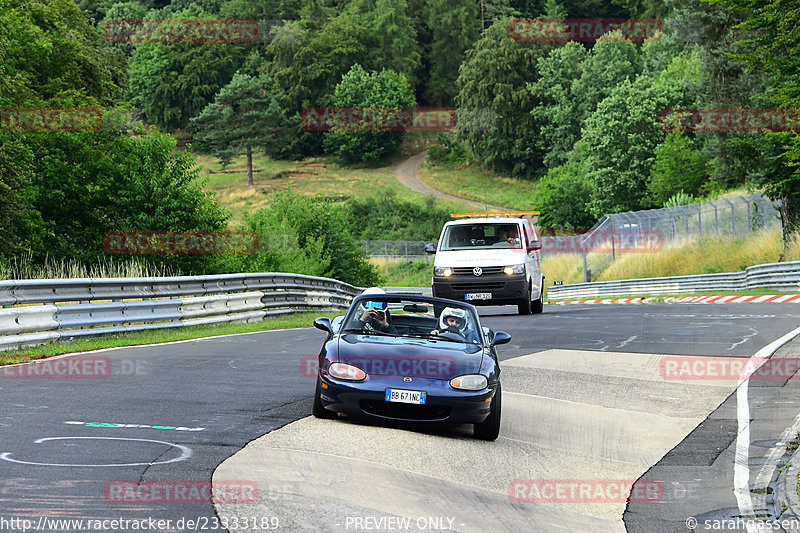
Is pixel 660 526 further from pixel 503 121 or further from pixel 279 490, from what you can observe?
pixel 503 121

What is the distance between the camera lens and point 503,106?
118m

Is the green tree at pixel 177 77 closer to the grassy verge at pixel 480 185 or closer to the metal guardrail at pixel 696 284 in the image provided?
the grassy verge at pixel 480 185

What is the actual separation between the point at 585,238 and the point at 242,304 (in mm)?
33317

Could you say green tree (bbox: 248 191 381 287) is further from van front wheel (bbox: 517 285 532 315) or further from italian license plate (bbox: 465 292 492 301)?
italian license plate (bbox: 465 292 492 301)

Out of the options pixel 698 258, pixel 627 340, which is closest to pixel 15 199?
pixel 627 340

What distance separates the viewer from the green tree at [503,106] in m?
119

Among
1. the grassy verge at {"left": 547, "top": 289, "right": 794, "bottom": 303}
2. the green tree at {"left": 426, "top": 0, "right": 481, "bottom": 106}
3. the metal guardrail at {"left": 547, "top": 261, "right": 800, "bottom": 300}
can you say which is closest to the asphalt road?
the metal guardrail at {"left": 547, "top": 261, "right": 800, "bottom": 300}

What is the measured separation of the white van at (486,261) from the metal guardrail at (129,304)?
439cm

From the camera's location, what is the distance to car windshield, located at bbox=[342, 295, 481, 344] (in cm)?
991

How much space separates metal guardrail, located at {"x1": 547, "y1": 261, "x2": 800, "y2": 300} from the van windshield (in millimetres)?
12825

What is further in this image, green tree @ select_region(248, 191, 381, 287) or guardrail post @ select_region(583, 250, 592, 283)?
guardrail post @ select_region(583, 250, 592, 283)

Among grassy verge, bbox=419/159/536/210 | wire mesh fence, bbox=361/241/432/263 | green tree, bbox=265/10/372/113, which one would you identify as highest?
green tree, bbox=265/10/372/113

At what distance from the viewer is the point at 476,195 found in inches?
4471

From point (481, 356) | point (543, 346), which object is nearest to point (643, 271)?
point (543, 346)
